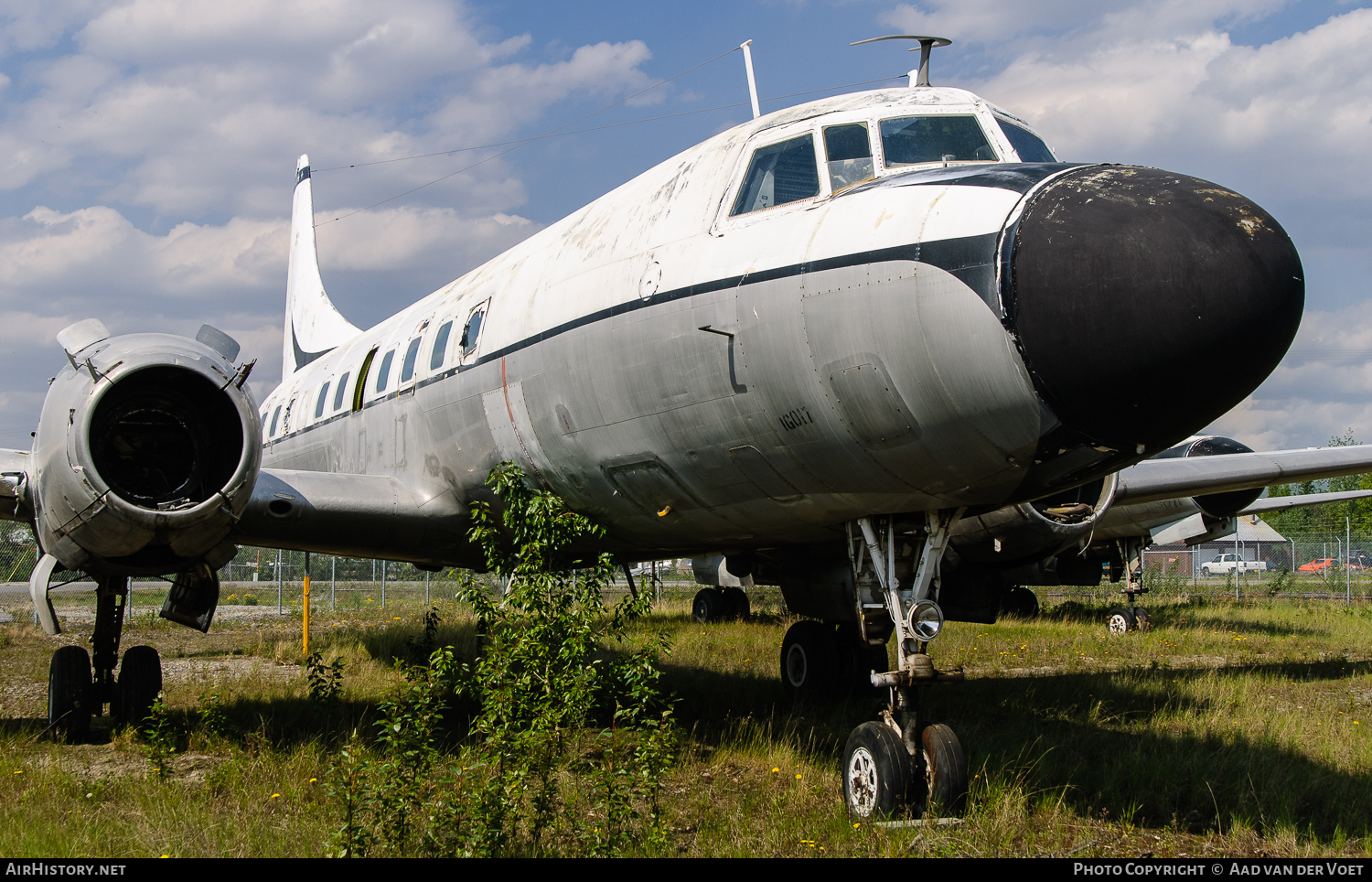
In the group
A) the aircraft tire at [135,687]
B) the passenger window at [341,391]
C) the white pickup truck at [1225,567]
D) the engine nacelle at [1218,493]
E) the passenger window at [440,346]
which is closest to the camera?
the aircraft tire at [135,687]

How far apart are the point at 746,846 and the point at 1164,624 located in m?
16.1

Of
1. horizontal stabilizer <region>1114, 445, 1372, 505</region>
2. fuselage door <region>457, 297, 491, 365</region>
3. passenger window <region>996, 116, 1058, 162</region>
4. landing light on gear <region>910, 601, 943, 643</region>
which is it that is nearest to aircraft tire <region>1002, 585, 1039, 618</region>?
horizontal stabilizer <region>1114, 445, 1372, 505</region>

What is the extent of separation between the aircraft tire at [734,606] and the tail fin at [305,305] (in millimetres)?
8598

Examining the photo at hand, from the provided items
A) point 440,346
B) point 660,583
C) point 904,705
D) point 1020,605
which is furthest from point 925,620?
point 1020,605

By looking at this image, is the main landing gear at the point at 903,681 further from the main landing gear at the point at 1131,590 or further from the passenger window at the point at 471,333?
the main landing gear at the point at 1131,590

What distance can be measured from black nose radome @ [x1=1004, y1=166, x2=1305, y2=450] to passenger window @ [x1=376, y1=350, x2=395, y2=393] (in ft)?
21.7

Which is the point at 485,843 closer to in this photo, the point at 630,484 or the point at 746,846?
the point at 746,846

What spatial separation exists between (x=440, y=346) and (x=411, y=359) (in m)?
0.71

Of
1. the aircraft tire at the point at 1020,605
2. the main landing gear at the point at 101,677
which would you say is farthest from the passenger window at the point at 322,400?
the aircraft tire at the point at 1020,605

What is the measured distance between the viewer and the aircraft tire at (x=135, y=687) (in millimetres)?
8047

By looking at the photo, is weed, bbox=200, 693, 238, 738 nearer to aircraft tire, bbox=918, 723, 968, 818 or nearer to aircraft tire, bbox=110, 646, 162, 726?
aircraft tire, bbox=110, 646, 162, 726

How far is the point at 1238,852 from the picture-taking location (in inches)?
197

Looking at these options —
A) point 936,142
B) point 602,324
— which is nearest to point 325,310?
point 602,324

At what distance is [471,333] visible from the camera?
7.96 metres
